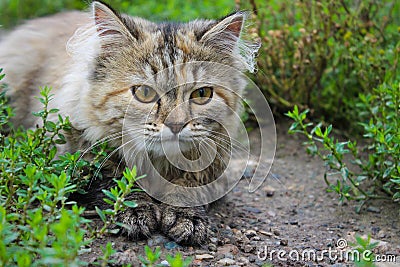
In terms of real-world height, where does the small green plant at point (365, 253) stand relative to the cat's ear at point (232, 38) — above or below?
below

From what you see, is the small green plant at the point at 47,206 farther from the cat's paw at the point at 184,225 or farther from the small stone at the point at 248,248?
the small stone at the point at 248,248

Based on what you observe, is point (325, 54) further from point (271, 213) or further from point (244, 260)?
point (244, 260)

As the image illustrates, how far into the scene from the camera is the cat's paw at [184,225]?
108 inches

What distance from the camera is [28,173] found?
7.37 ft

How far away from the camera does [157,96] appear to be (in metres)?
2.86

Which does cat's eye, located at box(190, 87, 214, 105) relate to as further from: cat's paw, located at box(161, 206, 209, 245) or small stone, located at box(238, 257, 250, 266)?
small stone, located at box(238, 257, 250, 266)

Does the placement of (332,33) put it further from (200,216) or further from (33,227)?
(33,227)

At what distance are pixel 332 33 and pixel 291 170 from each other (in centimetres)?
114

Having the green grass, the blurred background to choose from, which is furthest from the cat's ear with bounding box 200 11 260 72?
the green grass

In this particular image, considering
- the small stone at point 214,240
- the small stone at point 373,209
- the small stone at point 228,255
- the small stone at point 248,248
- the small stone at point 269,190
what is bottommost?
the small stone at point 373,209

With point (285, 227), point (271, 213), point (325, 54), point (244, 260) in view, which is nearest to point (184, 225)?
point (244, 260)

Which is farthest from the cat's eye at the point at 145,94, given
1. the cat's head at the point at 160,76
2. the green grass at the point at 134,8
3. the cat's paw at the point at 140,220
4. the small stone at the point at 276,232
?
the green grass at the point at 134,8

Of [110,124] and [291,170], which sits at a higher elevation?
[110,124]

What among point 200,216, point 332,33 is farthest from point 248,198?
point 332,33
